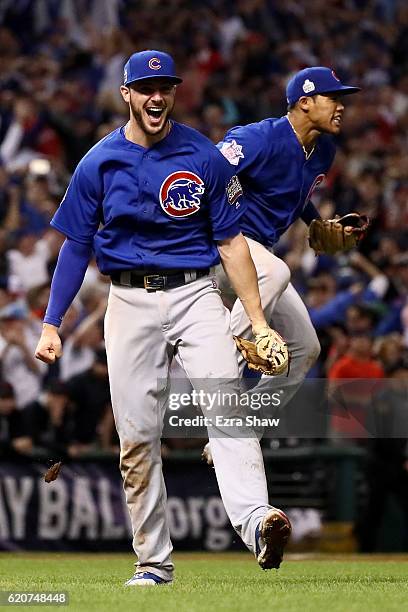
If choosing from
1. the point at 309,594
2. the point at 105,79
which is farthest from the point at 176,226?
the point at 105,79

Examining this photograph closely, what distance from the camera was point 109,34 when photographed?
18.2 metres

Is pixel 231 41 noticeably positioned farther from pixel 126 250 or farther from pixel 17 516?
pixel 126 250

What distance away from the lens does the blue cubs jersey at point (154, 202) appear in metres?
6.70

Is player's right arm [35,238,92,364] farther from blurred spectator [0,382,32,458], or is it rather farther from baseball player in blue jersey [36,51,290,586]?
blurred spectator [0,382,32,458]

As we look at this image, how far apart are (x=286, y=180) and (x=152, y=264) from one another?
1468mm

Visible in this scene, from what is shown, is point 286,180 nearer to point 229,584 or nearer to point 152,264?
point 152,264

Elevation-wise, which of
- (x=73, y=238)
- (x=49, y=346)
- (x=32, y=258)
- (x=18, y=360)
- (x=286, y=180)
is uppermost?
(x=286, y=180)

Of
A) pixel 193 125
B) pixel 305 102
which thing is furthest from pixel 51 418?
pixel 193 125

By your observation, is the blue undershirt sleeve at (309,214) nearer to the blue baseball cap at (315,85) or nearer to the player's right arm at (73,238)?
the blue baseball cap at (315,85)

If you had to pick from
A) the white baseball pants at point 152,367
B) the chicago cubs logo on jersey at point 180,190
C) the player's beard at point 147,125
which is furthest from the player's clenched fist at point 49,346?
the player's beard at point 147,125

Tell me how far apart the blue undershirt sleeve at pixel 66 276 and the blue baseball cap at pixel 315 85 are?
182 centimetres

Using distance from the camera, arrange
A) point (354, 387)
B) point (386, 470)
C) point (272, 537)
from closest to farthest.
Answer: point (272, 537) < point (354, 387) < point (386, 470)

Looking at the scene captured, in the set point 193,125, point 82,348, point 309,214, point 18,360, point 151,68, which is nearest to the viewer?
point 151,68

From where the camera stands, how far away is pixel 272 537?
20.3 ft
